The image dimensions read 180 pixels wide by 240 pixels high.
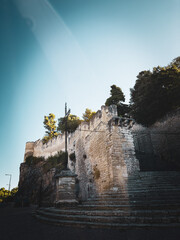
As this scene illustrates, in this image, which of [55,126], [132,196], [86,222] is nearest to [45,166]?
[55,126]

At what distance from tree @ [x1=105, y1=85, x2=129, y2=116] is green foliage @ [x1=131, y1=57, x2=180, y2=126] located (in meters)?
2.65

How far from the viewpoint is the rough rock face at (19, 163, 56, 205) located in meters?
14.9

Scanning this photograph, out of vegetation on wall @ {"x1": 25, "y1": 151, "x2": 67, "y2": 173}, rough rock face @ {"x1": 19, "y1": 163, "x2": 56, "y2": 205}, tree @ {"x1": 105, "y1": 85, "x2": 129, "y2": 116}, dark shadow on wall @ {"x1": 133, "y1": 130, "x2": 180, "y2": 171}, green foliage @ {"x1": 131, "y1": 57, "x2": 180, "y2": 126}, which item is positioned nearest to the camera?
dark shadow on wall @ {"x1": 133, "y1": 130, "x2": 180, "y2": 171}

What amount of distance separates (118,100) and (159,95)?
6102 millimetres

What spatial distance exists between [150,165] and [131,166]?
502 cm

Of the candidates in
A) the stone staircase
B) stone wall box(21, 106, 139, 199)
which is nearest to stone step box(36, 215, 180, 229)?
the stone staircase

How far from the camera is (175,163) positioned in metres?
12.7

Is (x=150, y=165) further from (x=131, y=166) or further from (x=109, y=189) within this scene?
(x=109, y=189)

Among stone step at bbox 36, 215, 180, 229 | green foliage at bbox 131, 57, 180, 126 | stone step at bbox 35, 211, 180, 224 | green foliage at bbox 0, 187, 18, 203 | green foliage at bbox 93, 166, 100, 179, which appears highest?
green foliage at bbox 131, 57, 180, 126

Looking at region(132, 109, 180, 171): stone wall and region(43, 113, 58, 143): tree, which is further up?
region(43, 113, 58, 143): tree

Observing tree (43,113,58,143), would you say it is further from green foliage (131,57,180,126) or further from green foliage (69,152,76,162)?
green foliage (131,57,180,126)

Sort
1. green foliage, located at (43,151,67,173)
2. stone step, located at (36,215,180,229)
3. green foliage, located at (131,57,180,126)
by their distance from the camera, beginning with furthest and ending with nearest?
green foliage, located at (43,151,67,173) < green foliage, located at (131,57,180,126) < stone step, located at (36,215,180,229)

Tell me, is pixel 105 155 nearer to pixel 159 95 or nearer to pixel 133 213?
pixel 133 213

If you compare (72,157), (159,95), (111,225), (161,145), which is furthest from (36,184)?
(159,95)
